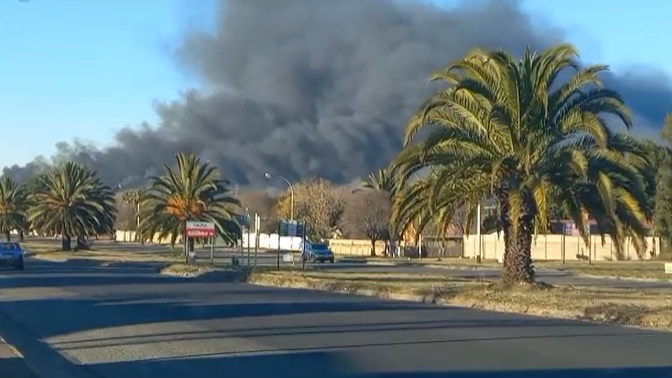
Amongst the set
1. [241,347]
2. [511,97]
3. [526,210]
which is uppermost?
[511,97]

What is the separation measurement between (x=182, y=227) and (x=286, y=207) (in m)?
53.1

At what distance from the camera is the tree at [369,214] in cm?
10212

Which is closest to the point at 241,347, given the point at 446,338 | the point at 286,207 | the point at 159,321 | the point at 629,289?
the point at 446,338

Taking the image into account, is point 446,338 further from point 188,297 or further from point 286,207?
point 286,207

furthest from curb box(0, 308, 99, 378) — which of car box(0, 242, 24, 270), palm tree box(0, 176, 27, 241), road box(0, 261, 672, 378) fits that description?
palm tree box(0, 176, 27, 241)

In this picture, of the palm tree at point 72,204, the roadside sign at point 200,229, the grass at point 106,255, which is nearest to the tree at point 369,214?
the grass at point 106,255

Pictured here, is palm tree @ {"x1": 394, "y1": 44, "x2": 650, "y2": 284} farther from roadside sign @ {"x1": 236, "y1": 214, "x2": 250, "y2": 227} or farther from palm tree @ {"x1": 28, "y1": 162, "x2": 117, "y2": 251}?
palm tree @ {"x1": 28, "y1": 162, "x2": 117, "y2": 251}

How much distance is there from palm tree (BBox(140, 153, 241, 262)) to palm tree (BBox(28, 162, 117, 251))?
1833cm

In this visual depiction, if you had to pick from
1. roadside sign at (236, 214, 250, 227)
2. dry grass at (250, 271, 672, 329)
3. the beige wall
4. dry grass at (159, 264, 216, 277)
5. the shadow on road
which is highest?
roadside sign at (236, 214, 250, 227)

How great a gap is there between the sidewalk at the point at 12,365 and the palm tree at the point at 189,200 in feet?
166

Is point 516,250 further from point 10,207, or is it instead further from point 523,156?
point 10,207

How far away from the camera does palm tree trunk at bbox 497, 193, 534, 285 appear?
33.2 meters

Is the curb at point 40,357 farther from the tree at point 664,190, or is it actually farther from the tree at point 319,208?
the tree at point 319,208

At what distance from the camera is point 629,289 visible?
38.1 m
